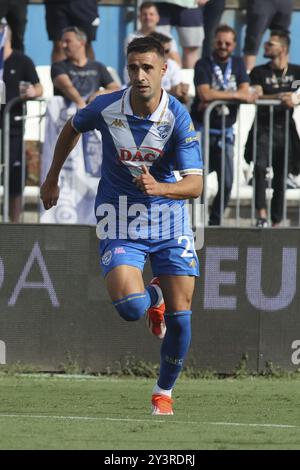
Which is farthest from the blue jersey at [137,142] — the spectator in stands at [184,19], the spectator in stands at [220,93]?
the spectator in stands at [184,19]

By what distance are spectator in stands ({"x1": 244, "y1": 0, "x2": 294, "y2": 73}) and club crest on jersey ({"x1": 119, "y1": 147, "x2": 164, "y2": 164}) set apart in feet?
21.4

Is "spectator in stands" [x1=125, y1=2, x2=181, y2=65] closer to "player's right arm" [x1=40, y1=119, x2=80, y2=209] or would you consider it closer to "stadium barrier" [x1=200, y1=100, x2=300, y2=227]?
"stadium barrier" [x1=200, y1=100, x2=300, y2=227]

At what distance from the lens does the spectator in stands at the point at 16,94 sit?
13133 mm

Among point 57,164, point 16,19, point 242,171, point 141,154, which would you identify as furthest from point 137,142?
point 16,19

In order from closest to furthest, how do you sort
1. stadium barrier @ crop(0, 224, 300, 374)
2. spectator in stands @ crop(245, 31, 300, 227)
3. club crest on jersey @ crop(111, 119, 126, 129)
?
club crest on jersey @ crop(111, 119, 126, 129) < stadium barrier @ crop(0, 224, 300, 374) < spectator in stands @ crop(245, 31, 300, 227)

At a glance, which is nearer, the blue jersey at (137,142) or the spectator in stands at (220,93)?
the blue jersey at (137,142)

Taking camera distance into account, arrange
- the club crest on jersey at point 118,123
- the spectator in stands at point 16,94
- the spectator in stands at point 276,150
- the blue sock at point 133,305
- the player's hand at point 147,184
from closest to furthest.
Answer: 1. the player's hand at point 147,184
2. the blue sock at point 133,305
3. the club crest on jersey at point 118,123
4. the spectator in stands at point 276,150
5. the spectator in stands at point 16,94

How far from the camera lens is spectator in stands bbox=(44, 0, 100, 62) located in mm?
14938

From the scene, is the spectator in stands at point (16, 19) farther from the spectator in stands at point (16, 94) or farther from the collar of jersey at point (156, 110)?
the collar of jersey at point (156, 110)

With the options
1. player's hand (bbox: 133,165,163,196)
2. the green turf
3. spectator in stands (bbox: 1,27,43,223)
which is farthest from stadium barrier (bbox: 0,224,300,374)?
player's hand (bbox: 133,165,163,196)

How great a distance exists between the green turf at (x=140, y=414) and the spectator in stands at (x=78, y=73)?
131 inches

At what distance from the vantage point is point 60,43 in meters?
15.0

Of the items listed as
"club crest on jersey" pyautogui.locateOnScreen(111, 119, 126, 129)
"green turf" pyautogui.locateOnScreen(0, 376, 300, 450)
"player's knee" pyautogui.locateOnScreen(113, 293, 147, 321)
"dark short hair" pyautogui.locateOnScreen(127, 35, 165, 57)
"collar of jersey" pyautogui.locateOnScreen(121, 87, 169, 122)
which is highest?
"dark short hair" pyautogui.locateOnScreen(127, 35, 165, 57)
